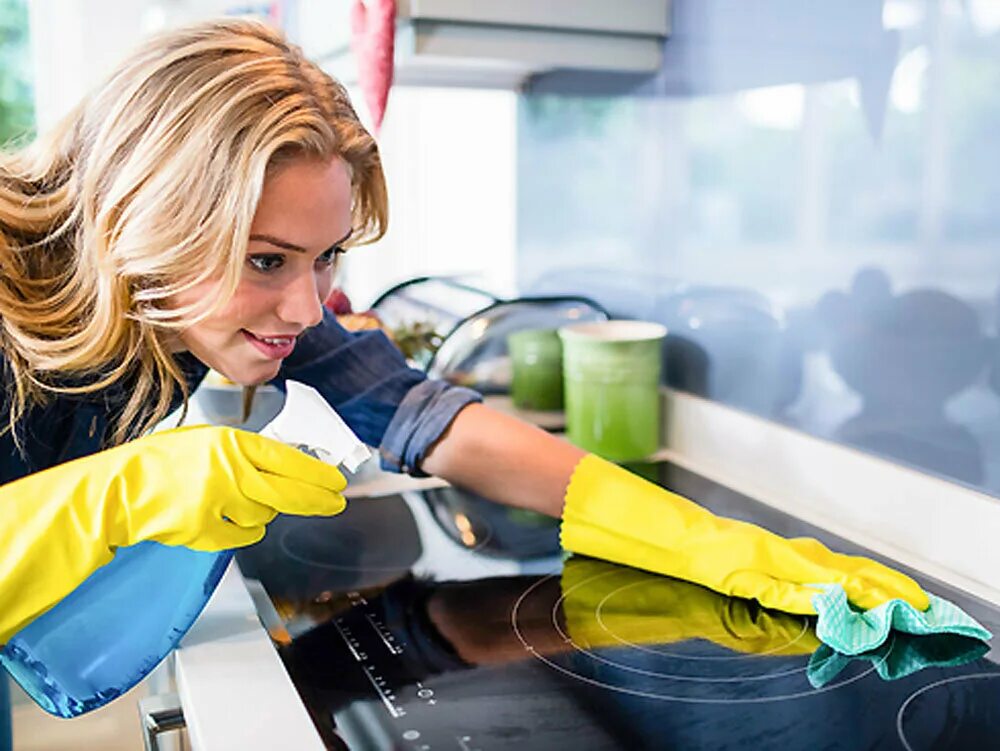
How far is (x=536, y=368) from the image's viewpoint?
1.33 m

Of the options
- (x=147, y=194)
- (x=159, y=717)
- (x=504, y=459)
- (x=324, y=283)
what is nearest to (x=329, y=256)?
(x=324, y=283)

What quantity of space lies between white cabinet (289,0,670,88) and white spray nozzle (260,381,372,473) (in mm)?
512

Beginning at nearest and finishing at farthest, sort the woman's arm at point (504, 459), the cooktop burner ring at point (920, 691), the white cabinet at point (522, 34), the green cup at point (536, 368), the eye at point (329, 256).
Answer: the cooktop burner ring at point (920, 691) → the eye at point (329, 256) → the woman's arm at point (504, 459) → the white cabinet at point (522, 34) → the green cup at point (536, 368)

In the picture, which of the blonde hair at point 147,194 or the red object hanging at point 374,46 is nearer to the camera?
the blonde hair at point 147,194

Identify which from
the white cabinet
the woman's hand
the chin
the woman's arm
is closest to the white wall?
the white cabinet

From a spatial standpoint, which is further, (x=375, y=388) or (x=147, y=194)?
(x=375, y=388)

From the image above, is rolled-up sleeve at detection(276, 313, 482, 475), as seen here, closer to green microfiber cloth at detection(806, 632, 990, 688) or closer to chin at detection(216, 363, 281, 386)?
chin at detection(216, 363, 281, 386)

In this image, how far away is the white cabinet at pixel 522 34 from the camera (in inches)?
44.5

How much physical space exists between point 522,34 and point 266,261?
0.53m

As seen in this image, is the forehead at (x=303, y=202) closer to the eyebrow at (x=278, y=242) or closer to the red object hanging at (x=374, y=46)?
the eyebrow at (x=278, y=242)

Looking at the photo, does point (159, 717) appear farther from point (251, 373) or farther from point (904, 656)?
point (904, 656)

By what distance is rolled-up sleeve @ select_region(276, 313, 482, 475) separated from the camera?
1040mm

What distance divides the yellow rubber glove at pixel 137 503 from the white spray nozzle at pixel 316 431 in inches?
0.5

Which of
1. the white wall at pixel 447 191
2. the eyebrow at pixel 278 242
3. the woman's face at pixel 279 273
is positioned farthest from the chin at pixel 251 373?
the white wall at pixel 447 191
